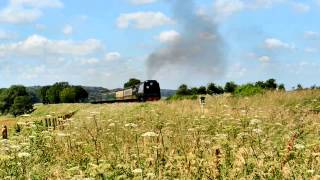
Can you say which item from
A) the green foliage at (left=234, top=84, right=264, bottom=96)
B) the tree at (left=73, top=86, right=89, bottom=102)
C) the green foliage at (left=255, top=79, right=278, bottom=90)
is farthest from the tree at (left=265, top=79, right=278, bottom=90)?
the tree at (left=73, top=86, right=89, bottom=102)

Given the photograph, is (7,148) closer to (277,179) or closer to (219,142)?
(219,142)

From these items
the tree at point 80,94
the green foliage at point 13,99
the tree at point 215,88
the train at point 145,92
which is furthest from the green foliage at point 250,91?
the green foliage at point 13,99

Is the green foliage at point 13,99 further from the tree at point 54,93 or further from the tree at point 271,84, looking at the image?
the tree at point 271,84

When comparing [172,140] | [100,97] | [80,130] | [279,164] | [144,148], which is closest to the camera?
[279,164]

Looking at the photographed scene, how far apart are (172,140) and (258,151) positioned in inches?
98.0

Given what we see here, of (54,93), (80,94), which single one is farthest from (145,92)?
(54,93)

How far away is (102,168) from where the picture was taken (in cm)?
651

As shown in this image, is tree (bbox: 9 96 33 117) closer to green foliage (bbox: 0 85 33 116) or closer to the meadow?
green foliage (bbox: 0 85 33 116)

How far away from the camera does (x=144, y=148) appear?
931 cm

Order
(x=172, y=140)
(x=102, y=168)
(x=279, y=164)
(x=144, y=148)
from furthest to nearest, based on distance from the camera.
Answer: (x=172, y=140), (x=144, y=148), (x=279, y=164), (x=102, y=168)

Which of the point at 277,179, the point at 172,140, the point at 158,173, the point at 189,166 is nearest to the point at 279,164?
the point at 277,179

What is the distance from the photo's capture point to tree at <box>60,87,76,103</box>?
14720 centimetres

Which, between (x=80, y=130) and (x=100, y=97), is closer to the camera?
(x=80, y=130)

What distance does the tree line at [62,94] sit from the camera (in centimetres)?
14725
